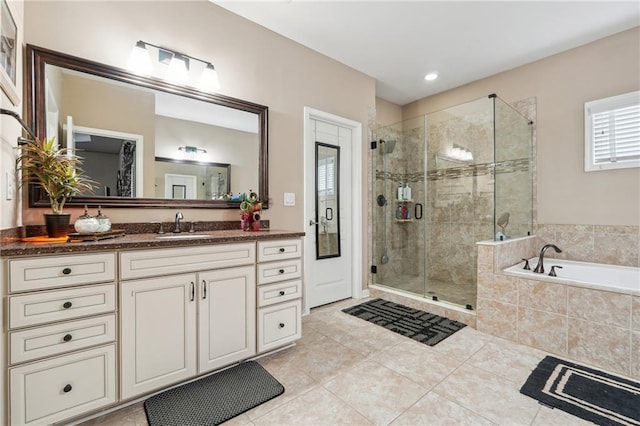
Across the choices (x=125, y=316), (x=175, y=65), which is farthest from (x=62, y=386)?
(x=175, y=65)

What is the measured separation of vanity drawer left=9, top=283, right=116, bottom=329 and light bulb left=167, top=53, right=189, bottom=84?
1528 millimetres

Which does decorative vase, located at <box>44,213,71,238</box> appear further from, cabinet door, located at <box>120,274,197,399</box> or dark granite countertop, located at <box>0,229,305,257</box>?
cabinet door, located at <box>120,274,197,399</box>

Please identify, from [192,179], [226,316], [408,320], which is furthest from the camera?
[408,320]

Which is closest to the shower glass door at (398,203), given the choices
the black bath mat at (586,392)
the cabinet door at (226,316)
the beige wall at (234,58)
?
the beige wall at (234,58)

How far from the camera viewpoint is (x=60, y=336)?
1.30 metres

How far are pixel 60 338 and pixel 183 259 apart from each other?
613mm

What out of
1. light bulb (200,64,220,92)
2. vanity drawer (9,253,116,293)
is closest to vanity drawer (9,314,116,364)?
vanity drawer (9,253,116,293)

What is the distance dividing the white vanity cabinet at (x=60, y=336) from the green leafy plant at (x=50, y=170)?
0.52 meters

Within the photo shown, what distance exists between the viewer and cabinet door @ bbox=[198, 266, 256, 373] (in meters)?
1.72

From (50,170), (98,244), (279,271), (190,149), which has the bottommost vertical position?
(279,271)

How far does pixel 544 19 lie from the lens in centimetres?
246

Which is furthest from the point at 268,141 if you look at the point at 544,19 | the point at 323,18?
the point at 544,19

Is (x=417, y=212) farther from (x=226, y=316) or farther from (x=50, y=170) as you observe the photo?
(x=50, y=170)

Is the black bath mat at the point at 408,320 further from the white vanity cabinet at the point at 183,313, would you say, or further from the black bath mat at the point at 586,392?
the white vanity cabinet at the point at 183,313
